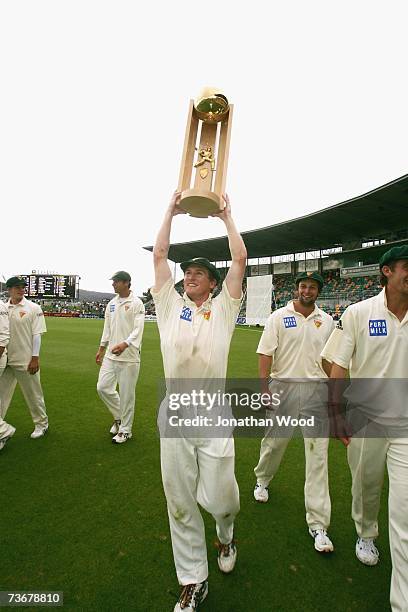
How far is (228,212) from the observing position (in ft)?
8.37

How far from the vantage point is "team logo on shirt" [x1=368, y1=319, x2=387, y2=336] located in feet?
7.89

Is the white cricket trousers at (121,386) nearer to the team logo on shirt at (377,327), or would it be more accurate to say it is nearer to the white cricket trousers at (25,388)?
the white cricket trousers at (25,388)

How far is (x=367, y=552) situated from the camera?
8.68 feet

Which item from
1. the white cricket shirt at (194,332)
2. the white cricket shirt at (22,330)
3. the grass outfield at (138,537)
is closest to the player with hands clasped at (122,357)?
the grass outfield at (138,537)

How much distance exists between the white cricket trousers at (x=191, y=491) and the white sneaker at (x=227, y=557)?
11.5 inches

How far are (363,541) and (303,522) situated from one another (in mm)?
568

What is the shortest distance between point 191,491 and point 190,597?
2.05ft

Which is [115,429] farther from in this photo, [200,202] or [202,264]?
[200,202]

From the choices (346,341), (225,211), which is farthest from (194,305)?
(346,341)

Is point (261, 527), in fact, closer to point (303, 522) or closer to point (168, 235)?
point (303, 522)

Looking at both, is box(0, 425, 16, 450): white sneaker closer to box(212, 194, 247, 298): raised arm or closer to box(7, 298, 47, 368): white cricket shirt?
box(7, 298, 47, 368): white cricket shirt

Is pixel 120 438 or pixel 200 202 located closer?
pixel 200 202

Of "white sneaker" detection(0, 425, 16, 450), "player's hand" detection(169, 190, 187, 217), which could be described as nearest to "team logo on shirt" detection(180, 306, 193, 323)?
"player's hand" detection(169, 190, 187, 217)

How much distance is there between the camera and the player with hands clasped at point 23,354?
4680mm
